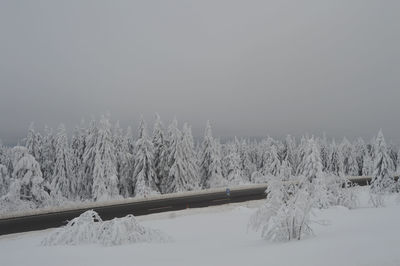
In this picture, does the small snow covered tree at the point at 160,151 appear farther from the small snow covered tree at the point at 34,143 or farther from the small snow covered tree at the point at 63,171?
the small snow covered tree at the point at 34,143

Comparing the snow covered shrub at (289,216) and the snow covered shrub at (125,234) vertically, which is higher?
the snow covered shrub at (289,216)

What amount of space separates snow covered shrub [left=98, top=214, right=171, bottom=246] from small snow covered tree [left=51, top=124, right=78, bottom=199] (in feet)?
116

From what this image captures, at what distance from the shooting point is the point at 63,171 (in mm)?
41750

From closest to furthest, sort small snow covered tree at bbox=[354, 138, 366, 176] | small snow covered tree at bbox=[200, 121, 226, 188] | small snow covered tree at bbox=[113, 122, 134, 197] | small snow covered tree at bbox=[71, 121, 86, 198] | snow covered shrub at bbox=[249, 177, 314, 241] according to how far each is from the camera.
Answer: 1. snow covered shrub at bbox=[249, 177, 314, 241]
2. small snow covered tree at bbox=[113, 122, 134, 197]
3. small snow covered tree at bbox=[71, 121, 86, 198]
4. small snow covered tree at bbox=[200, 121, 226, 188]
5. small snow covered tree at bbox=[354, 138, 366, 176]

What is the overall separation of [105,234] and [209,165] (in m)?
38.4

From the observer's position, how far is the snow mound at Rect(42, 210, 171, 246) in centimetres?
1002

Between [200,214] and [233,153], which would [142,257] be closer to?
[200,214]

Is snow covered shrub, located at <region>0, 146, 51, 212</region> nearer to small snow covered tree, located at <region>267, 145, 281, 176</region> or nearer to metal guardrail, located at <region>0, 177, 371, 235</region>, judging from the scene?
metal guardrail, located at <region>0, 177, 371, 235</region>

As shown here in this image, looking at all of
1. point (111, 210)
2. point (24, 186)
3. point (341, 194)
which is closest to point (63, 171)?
point (24, 186)

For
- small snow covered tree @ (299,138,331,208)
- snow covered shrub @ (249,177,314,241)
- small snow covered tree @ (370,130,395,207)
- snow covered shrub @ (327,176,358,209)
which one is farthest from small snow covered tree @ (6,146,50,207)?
small snow covered tree @ (370,130,395,207)

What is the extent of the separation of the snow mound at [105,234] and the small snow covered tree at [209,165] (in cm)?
3581

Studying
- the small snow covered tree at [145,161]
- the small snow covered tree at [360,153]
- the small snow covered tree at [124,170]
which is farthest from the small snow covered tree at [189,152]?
the small snow covered tree at [360,153]

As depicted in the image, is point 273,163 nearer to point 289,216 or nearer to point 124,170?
point 124,170

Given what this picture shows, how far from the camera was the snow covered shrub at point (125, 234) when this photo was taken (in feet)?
32.6
